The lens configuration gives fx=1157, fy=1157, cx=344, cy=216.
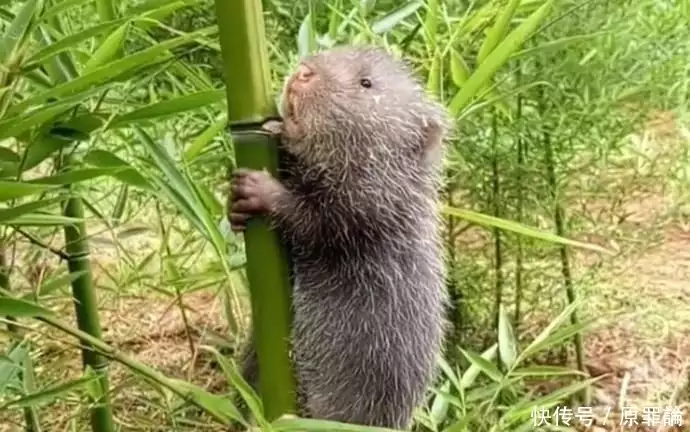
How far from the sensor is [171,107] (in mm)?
746

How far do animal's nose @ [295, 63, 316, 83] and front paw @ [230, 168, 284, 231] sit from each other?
0.34 feet

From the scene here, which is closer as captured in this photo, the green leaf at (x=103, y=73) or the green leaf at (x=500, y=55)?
the green leaf at (x=103, y=73)

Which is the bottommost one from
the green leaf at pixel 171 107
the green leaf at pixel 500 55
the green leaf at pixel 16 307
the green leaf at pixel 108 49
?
the green leaf at pixel 16 307

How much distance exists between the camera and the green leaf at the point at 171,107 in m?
0.73

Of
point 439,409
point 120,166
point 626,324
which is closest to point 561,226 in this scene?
point 626,324

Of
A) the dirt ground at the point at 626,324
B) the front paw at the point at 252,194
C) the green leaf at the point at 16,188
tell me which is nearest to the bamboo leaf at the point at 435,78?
the front paw at the point at 252,194

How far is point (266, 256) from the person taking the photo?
66cm

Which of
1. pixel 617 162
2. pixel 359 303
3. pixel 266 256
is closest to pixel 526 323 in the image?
pixel 617 162

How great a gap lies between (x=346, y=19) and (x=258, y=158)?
15.1 inches

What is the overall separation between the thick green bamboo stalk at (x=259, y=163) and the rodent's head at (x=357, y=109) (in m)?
0.09

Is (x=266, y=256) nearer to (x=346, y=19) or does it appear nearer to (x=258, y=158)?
(x=258, y=158)

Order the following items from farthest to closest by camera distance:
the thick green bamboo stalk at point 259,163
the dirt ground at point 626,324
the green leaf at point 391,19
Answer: the dirt ground at point 626,324, the green leaf at point 391,19, the thick green bamboo stalk at point 259,163

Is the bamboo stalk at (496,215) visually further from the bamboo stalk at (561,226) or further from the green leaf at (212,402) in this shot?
the green leaf at (212,402)

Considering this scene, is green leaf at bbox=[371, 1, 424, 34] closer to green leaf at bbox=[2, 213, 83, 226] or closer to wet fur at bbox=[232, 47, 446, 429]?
wet fur at bbox=[232, 47, 446, 429]
